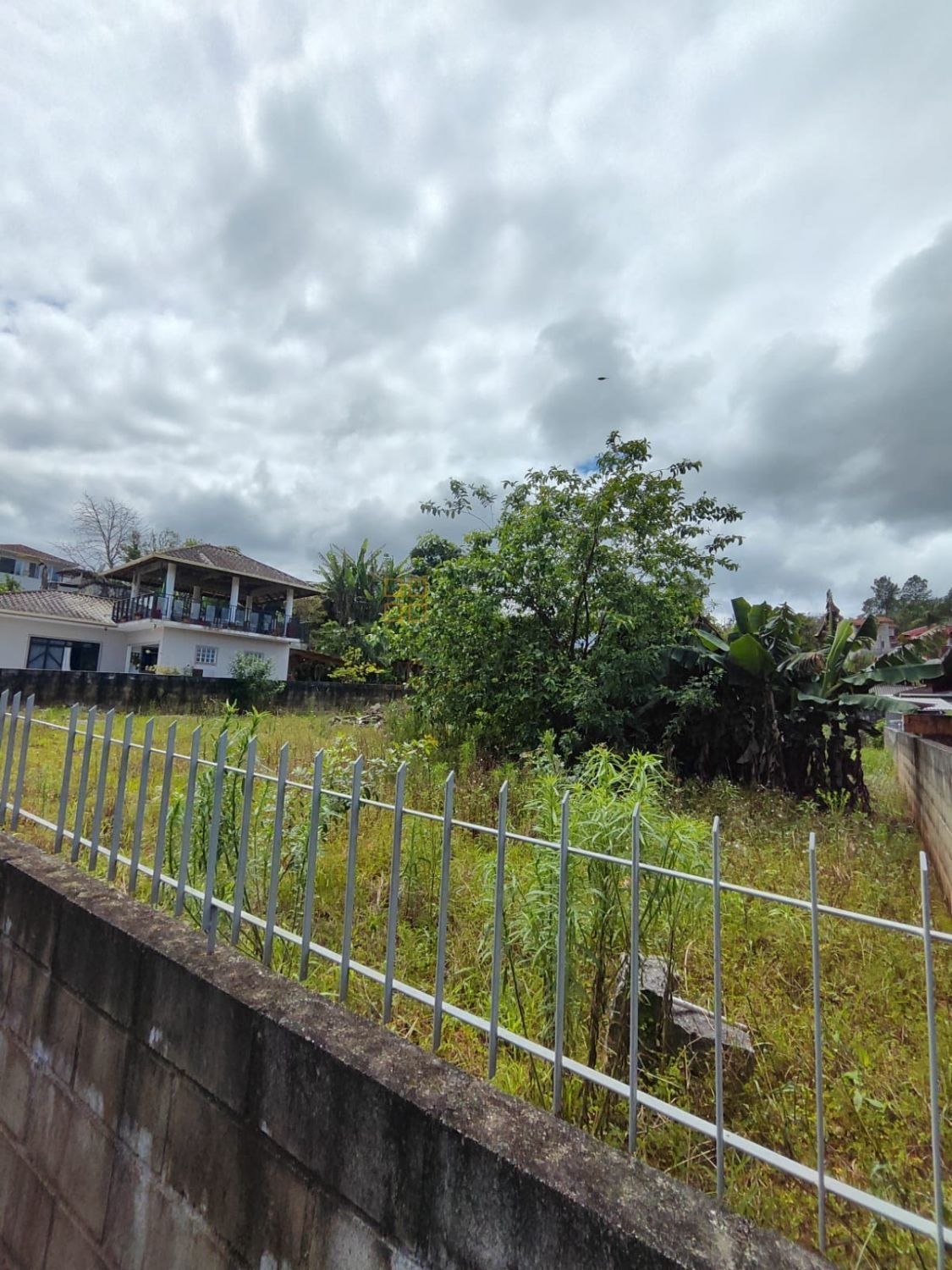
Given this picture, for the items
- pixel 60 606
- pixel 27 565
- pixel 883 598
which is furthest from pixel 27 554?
pixel 883 598

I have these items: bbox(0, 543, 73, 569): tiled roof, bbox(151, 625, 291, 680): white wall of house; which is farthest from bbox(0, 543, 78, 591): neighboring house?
bbox(151, 625, 291, 680): white wall of house

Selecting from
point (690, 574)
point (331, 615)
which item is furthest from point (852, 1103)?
point (331, 615)

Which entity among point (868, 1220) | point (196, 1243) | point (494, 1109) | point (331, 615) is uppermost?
point (331, 615)

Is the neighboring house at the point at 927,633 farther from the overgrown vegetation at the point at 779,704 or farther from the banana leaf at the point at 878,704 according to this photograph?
the banana leaf at the point at 878,704

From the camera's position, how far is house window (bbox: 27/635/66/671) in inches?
866

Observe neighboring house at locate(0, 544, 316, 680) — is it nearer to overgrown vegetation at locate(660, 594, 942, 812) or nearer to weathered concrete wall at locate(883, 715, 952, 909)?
overgrown vegetation at locate(660, 594, 942, 812)

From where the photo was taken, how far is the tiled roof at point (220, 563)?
2403 centimetres

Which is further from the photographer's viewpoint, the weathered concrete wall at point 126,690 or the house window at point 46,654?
the house window at point 46,654

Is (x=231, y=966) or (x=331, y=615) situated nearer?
(x=231, y=966)

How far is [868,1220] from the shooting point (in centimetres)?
158

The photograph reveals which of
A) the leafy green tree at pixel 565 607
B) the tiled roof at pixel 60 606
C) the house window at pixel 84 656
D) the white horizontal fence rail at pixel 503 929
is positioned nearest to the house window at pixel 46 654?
the house window at pixel 84 656

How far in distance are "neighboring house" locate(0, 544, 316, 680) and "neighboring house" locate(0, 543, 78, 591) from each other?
65.1ft

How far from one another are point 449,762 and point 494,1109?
16.7ft

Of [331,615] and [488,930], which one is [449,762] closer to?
[488,930]
